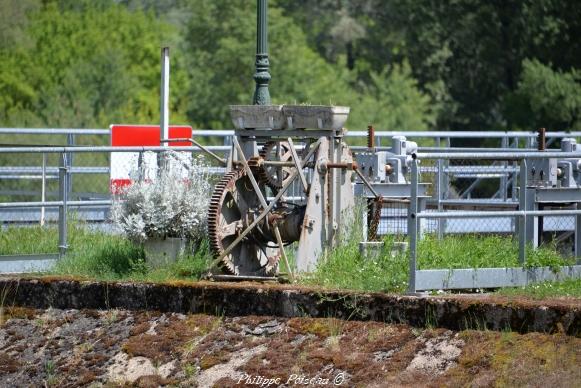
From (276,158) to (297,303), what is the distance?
1.91m

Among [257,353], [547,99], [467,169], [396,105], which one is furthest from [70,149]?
[396,105]

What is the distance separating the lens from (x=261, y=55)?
14.9 meters

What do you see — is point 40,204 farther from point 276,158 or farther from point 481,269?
point 481,269

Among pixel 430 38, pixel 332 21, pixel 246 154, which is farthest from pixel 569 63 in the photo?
pixel 246 154

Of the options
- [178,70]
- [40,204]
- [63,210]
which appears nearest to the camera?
[40,204]

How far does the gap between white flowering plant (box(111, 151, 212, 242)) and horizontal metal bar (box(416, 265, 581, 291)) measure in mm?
2648

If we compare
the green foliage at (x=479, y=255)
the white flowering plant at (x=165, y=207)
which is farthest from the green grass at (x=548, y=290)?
the white flowering plant at (x=165, y=207)

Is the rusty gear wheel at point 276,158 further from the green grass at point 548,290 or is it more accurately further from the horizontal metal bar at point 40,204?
the green grass at point 548,290

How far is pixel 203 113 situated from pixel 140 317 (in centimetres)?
5008

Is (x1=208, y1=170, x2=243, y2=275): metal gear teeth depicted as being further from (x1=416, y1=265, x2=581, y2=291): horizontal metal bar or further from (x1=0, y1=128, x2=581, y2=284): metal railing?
(x1=416, y1=265, x2=581, y2=291): horizontal metal bar

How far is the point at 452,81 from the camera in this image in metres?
62.9

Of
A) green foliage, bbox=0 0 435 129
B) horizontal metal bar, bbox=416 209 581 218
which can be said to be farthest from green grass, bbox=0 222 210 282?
green foliage, bbox=0 0 435 129

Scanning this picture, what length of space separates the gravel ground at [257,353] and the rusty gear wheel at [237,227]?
2.43ft

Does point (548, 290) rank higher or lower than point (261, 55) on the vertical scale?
lower
